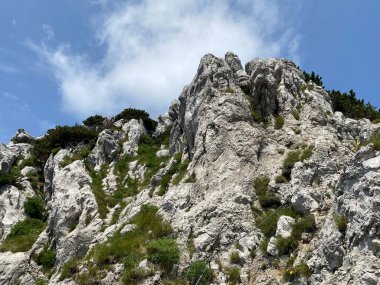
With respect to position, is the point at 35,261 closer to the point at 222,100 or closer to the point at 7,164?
the point at 222,100

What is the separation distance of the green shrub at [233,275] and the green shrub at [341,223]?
4101 mm

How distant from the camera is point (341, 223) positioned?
1333cm

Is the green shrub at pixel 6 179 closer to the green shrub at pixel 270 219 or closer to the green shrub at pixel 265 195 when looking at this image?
the green shrub at pixel 265 195

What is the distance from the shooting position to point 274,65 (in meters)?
27.6

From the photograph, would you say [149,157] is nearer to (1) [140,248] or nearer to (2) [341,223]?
(1) [140,248]

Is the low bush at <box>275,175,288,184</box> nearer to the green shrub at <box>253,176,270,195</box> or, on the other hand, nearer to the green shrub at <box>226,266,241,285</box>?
the green shrub at <box>253,176,270,195</box>

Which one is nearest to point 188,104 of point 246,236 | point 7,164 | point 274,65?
point 274,65

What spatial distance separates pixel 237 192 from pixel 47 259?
11410 mm

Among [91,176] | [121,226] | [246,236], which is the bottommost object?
[246,236]

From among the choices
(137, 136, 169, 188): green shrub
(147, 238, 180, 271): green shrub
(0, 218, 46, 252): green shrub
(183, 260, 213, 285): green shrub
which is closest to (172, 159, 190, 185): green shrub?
(137, 136, 169, 188): green shrub

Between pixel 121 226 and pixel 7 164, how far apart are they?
20575 millimetres

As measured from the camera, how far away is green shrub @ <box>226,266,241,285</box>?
49.7ft

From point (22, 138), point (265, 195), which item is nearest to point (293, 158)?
point (265, 195)

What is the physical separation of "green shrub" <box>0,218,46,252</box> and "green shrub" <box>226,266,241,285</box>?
14.4 metres
